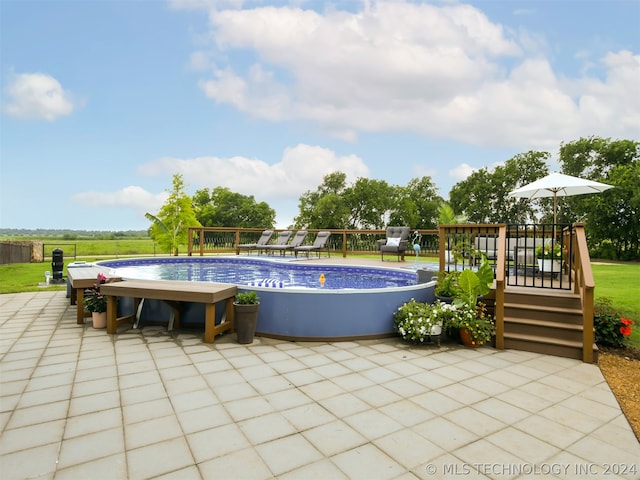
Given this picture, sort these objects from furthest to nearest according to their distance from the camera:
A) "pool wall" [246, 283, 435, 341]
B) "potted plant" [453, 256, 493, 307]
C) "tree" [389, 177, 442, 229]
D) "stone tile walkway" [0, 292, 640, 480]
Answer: "tree" [389, 177, 442, 229] → "potted plant" [453, 256, 493, 307] → "pool wall" [246, 283, 435, 341] → "stone tile walkway" [0, 292, 640, 480]

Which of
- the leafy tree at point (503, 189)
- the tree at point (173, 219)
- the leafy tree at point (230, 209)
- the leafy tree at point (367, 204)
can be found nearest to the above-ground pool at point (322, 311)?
the tree at point (173, 219)

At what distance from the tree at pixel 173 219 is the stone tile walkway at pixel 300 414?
609 inches

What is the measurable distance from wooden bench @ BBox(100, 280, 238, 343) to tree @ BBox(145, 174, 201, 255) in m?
14.6

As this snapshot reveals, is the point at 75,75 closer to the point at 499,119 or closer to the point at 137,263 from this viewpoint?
the point at 137,263

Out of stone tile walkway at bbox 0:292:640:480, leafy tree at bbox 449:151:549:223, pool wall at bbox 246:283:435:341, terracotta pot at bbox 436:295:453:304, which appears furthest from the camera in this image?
leafy tree at bbox 449:151:549:223

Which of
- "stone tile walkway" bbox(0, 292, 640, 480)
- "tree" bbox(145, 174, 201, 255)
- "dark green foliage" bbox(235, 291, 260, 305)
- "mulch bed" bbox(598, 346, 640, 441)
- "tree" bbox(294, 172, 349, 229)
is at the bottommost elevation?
"mulch bed" bbox(598, 346, 640, 441)

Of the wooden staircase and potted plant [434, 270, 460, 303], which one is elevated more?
potted plant [434, 270, 460, 303]

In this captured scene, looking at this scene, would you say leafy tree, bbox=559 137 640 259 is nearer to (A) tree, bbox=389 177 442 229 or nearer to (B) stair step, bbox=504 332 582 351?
(A) tree, bbox=389 177 442 229

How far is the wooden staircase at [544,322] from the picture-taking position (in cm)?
464

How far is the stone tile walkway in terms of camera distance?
7.40 feet

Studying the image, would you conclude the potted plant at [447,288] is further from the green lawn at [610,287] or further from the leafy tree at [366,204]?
the leafy tree at [366,204]

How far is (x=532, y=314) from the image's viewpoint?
506 cm

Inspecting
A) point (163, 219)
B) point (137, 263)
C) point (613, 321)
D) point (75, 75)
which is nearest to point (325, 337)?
point (613, 321)

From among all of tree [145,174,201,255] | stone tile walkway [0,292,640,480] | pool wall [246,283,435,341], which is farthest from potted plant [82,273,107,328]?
tree [145,174,201,255]
